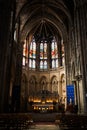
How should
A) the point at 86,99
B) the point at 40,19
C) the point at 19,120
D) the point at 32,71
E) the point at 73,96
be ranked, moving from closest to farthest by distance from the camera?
1. the point at 19,120
2. the point at 86,99
3. the point at 73,96
4. the point at 40,19
5. the point at 32,71

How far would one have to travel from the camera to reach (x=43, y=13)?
3978cm

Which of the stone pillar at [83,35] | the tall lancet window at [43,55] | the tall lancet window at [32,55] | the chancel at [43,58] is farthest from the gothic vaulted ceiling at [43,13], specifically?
the stone pillar at [83,35]

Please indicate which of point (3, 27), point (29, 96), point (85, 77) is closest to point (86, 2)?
point (85, 77)

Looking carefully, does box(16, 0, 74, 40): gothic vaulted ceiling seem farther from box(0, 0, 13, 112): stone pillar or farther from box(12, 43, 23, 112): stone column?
box(0, 0, 13, 112): stone pillar

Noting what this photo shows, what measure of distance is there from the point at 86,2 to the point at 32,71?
83.1ft

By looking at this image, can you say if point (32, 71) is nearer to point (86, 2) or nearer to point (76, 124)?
point (86, 2)

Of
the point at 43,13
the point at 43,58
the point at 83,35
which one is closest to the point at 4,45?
the point at 83,35

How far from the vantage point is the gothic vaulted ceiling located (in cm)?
3303

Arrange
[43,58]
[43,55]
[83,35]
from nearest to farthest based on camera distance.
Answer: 1. [83,35]
2. [43,58]
3. [43,55]

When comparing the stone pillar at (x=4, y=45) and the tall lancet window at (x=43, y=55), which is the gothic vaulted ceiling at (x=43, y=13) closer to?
the tall lancet window at (x=43, y=55)

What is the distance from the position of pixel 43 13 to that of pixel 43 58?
13186mm

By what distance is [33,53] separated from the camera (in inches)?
1882

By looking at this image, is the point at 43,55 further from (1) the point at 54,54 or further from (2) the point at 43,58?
(1) the point at 54,54

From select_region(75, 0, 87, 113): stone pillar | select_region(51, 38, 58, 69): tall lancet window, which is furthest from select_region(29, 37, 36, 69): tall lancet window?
select_region(75, 0, 87, 113): stone pillar
